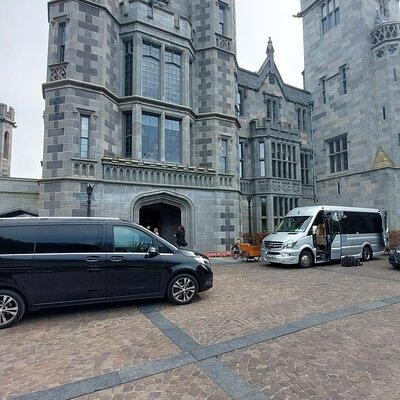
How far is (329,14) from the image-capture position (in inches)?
912

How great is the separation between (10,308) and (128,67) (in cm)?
1422

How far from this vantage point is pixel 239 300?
6738 millimetres

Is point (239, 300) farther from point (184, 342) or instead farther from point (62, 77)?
point (62, 77)

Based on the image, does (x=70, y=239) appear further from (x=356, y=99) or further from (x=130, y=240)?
(x=356, y=99)

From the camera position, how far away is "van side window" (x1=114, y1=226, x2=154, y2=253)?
20.4 ft

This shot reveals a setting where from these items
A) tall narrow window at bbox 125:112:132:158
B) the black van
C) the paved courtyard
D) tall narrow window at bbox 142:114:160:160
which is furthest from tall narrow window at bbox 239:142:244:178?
the black van

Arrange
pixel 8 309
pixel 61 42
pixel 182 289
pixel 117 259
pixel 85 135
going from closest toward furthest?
pixel 8 309 → pixel 117 259 → pixel 182 289 → pixel 85 135 → pixel 61 42

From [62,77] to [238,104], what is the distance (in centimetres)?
1271

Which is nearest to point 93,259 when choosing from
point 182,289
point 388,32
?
point 182,289

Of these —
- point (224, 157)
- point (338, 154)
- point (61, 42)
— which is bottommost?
point (224, 157)

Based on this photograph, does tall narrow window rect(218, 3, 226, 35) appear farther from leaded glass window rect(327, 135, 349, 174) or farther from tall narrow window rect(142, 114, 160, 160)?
leaded glass window rect(327, 135, 349, 174)

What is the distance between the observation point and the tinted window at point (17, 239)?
548cm

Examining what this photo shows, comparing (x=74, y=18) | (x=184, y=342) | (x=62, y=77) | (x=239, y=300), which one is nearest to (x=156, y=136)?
(x=62, y=77)

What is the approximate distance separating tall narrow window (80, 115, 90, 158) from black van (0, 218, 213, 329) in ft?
27.0
